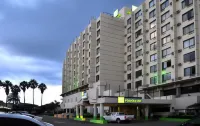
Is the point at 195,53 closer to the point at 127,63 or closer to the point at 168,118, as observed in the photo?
the point at 168,118

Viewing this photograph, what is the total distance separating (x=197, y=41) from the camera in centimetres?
5575

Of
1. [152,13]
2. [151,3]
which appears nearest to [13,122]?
[152,13]

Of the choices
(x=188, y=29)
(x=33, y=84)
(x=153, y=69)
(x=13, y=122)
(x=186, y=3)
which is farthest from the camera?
(x=33, y=84)

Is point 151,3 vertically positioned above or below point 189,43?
above

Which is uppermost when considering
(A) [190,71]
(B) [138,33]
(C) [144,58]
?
(B) [138,33]

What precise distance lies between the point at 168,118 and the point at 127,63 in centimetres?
3680

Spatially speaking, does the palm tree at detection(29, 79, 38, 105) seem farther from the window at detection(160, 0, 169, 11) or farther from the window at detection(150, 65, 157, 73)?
the window at detection(160, 0, 169, 11)

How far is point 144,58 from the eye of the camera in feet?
241

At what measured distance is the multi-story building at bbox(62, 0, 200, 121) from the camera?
184 feet

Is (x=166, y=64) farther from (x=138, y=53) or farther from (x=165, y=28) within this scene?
(x=138, y=53)

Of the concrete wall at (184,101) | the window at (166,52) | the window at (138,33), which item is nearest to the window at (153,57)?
the window at (166,52)

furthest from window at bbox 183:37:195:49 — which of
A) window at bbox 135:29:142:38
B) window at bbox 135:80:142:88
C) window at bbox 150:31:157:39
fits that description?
window at bbox 135:29:142:38

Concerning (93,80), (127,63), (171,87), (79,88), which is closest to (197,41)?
(171,87)

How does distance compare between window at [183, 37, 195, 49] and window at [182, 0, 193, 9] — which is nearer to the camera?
window at [183, 37, 195, 49]
